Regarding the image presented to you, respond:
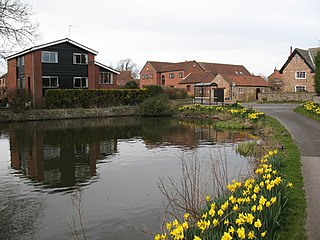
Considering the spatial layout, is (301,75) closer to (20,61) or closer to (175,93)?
(175,93)

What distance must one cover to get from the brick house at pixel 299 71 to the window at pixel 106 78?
25133mm

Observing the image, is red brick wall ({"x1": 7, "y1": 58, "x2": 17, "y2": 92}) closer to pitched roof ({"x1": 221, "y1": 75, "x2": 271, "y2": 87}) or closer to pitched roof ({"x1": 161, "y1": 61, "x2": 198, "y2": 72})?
pitched roof ({"x1": 221, "y1": 75, "x2": 271, "y2": 87})

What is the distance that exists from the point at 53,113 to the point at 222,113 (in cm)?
1533

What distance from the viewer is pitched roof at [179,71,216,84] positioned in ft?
198

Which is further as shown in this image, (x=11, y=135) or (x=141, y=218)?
(x=11, y=135)

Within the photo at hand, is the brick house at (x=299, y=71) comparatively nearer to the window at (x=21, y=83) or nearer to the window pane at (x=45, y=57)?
the window pane at (x=45, y=57)

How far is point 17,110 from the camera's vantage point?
30.0 metres

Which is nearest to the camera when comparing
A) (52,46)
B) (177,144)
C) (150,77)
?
(177,144)

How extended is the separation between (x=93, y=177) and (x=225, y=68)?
6300 cm

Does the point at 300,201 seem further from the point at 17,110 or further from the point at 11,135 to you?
the point at 17,110

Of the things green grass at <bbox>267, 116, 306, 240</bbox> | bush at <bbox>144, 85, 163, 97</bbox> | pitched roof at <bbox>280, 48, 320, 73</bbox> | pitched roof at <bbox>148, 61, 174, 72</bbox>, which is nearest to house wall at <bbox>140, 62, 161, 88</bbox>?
pitched roof at <bbox>148, 61, 174, 72</bbox>

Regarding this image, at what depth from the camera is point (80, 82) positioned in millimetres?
38188

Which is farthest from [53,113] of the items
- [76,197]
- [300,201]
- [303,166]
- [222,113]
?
[300,201]

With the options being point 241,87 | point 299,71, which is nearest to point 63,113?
point 241,87
